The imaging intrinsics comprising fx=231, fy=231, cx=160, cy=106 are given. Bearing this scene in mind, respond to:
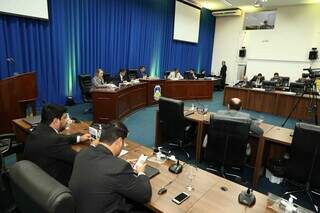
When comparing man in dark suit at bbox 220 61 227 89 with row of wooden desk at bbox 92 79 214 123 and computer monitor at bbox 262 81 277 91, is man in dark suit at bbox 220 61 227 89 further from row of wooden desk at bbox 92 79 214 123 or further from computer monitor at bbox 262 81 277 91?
computer monitor at bbox 262 81 277 91

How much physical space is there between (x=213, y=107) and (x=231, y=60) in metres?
5.74

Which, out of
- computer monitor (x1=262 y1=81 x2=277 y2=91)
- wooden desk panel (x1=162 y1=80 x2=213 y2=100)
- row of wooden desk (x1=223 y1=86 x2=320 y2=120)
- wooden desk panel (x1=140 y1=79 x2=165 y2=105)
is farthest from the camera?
wooden desk panel (x1=162 y1=80 x2=213 y2=100)

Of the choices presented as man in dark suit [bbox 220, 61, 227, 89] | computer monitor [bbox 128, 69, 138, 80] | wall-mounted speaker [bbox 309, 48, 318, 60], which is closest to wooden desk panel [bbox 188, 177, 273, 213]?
computer monitor [bbox 128, 69, 138, 80]

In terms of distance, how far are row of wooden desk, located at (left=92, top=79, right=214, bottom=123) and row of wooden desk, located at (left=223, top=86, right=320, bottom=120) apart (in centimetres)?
125

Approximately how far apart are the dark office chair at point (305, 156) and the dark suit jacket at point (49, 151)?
2525 mm

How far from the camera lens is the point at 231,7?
39.3 ft

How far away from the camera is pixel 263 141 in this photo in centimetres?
326

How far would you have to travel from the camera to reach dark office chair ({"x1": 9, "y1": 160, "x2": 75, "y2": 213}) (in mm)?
1090

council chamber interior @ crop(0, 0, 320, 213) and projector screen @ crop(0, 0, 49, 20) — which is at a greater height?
projector screen @ crop(0, 0, 49, 20)

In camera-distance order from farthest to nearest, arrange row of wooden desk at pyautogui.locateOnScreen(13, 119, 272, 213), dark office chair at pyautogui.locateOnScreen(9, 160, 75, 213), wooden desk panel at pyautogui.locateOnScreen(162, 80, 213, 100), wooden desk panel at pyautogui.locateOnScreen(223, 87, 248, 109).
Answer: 1. wooden desk panel at pyautogui.locateOnScreen(162, 80, 213, 100)
2. wooden desk panel at pyautogui.locateOnScreen(223, 87, 248, 109)
3. row of wooden desk at pyautogui.locateOnScreen(13, 119, 272, 213)
4. dark office chair at pyautogui.locateOnScreen(9, 160, 75, 213)

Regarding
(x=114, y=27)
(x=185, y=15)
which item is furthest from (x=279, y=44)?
(x=114, y=27)

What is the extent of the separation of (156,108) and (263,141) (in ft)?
15.7

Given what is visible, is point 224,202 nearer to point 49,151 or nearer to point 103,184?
point 103,184

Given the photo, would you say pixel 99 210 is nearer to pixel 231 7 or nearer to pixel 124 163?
pixel 124 163
